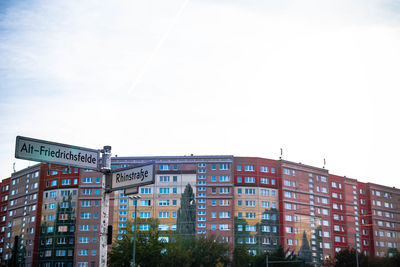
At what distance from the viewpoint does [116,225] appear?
104 metres

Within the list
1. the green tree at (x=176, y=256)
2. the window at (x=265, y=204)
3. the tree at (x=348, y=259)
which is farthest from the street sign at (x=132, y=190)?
the window at (x=265, y=204)

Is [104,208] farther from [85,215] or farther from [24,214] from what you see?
[24,214]

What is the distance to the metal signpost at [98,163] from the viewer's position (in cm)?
1122

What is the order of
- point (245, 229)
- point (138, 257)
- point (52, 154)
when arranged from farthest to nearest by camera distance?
point (245, 229)
point (138, 257)
point (52, 154)

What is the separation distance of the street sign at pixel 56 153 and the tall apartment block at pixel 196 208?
292 feet

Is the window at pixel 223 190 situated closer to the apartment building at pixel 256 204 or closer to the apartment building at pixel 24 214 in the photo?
the apartment building at pixel 256 204

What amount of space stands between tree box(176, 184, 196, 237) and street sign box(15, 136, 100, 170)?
9319cm

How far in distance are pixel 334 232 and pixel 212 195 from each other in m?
35.0

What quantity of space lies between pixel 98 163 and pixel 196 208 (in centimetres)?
9375

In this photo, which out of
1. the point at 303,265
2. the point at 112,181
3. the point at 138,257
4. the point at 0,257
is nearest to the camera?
the point at 112,181

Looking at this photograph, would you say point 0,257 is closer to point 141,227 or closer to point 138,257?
point 141,227

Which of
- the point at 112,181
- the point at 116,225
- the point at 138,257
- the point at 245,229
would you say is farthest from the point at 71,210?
the point at 112,181

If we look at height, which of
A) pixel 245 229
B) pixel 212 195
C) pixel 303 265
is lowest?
pixel 303 265

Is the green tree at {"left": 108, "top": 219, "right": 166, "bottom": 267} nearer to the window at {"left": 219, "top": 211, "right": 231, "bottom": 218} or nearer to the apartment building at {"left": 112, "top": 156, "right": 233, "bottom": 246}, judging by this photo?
the apartment building at {"left": 112, "top": 156, "right": 233, "bottom": 246}
